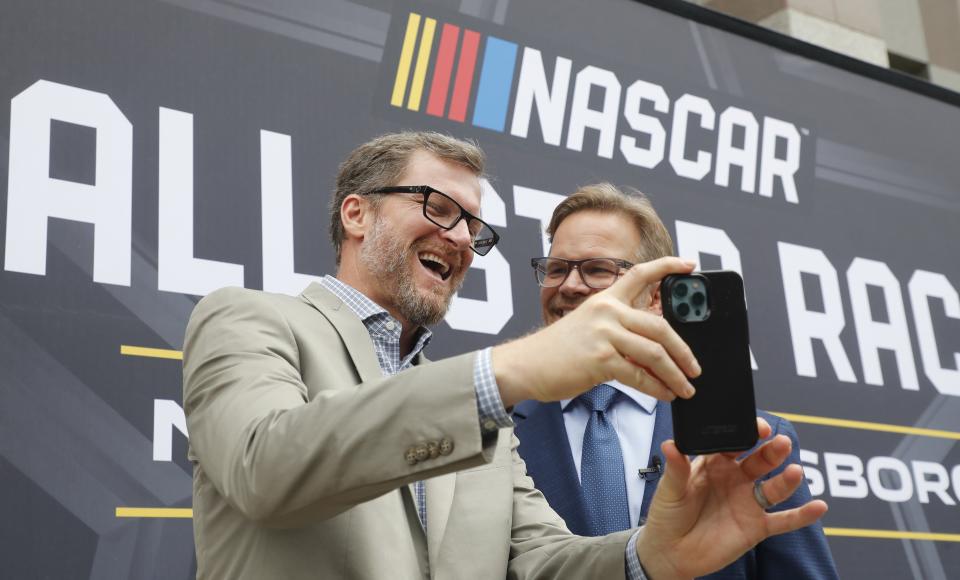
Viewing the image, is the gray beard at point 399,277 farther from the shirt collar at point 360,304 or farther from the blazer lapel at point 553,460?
the blazer lapel at point 553,460

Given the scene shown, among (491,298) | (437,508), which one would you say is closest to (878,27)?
(491,298)

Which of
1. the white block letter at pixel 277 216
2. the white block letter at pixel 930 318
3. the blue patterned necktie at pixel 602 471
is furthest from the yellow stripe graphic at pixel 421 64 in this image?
the white block letter at pixel 930 318

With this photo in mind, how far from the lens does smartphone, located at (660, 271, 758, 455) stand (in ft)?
3.82

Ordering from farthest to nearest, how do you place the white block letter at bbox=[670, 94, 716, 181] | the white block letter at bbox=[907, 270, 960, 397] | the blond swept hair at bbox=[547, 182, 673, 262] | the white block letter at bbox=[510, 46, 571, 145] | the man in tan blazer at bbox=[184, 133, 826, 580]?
1. the white block letter at bbox=[907, 270, 960, 397]
2. the white block letter at bbox=[670, 94, 716, 181]
3. the white block letter at bbox=[510, 46, 571, 145]
4. the blond swept hair at bbox=[547, 182, 673, 262]
5. the man in tan blazer at bbox=[184, 133, 826, 580]

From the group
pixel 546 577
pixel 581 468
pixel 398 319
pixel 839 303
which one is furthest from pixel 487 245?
pixel 839 303

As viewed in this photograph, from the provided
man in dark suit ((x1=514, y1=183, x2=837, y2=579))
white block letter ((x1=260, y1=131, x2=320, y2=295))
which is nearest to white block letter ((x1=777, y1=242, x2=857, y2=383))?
man in dark suit ((x1=514, y1=183, x2=837, y2=579))

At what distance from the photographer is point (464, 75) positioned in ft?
9.34

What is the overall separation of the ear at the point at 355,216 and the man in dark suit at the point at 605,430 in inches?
20.1

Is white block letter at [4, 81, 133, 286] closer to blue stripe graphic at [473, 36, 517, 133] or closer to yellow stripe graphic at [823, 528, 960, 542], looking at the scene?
blue stripe graphic at [473, 36, 517, 133]

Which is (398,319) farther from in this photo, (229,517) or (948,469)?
(948,469)

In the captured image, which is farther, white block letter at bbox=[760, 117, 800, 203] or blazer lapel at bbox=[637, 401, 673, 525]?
white block letter at bbox=[760, 117, 800, 203]

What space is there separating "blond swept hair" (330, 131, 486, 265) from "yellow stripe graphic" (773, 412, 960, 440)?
151cm

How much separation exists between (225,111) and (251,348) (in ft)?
4.04

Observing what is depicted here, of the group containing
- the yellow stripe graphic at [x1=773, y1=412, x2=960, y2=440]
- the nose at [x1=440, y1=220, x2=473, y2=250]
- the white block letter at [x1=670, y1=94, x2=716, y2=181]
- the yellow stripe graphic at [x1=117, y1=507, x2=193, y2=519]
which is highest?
the white block letter at [x1=670, y1=94, x2=716, y2=181]
